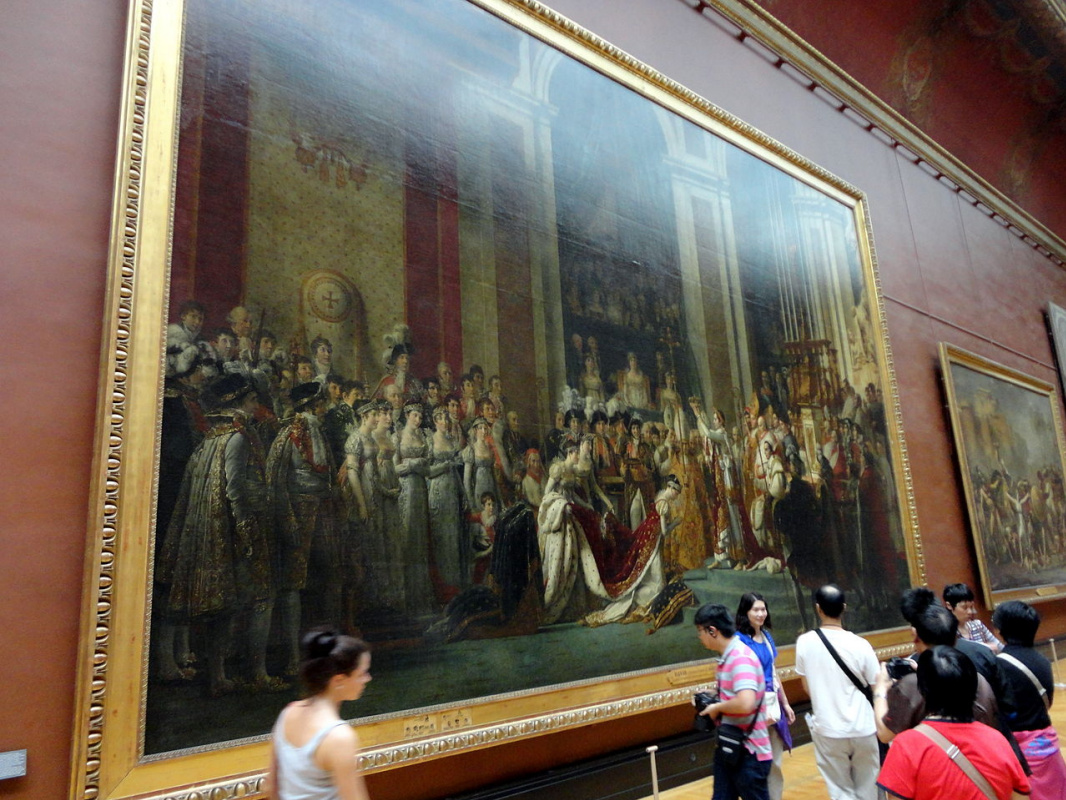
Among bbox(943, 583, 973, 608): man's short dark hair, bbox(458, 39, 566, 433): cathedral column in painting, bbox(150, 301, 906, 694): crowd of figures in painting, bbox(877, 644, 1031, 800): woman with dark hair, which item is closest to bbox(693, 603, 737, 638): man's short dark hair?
bbox(877, 644, 1031, 800): woman with dark hair

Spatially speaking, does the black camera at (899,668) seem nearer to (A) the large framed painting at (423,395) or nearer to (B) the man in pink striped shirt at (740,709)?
(B) the man in pink striped shirt at (740,709)

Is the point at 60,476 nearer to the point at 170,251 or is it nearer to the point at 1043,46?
the point at 170,251

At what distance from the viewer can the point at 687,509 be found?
6.25 m

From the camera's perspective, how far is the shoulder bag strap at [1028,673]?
10.7 feet

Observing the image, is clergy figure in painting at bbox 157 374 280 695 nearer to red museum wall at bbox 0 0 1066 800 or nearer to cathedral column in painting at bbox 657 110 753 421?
red museum wall at bbox 0 0 1066 800

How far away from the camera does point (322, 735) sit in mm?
2203

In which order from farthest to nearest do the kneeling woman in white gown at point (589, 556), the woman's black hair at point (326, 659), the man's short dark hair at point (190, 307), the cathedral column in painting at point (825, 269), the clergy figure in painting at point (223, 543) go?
the cathedral column in painting at point (825, 269)
the kneeling woman in white gown at point (589, 556)
the man's short dark hair at point (190, 307)
the clergy figure in painting at point (223, 543)
the woman's black hair at point (326, 659)

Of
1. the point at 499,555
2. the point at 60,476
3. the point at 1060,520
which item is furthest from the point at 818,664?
the point at 1060,520

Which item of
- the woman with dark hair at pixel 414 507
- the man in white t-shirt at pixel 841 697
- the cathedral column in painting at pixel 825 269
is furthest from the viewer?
the cathedral column in painting at pixel 825 269

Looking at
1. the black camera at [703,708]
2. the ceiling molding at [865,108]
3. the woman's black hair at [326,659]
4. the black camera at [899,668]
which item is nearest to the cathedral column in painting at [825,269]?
the ceiling molding at [865,108]

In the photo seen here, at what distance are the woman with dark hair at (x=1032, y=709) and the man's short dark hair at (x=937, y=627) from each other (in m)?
0.51

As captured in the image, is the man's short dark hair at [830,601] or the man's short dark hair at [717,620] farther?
the man's short dark hair at [830,601]

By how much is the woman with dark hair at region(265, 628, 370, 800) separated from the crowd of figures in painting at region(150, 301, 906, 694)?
1.49 m

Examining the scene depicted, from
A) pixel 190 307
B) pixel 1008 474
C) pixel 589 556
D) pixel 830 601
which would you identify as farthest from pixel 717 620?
pixel 1008 474
